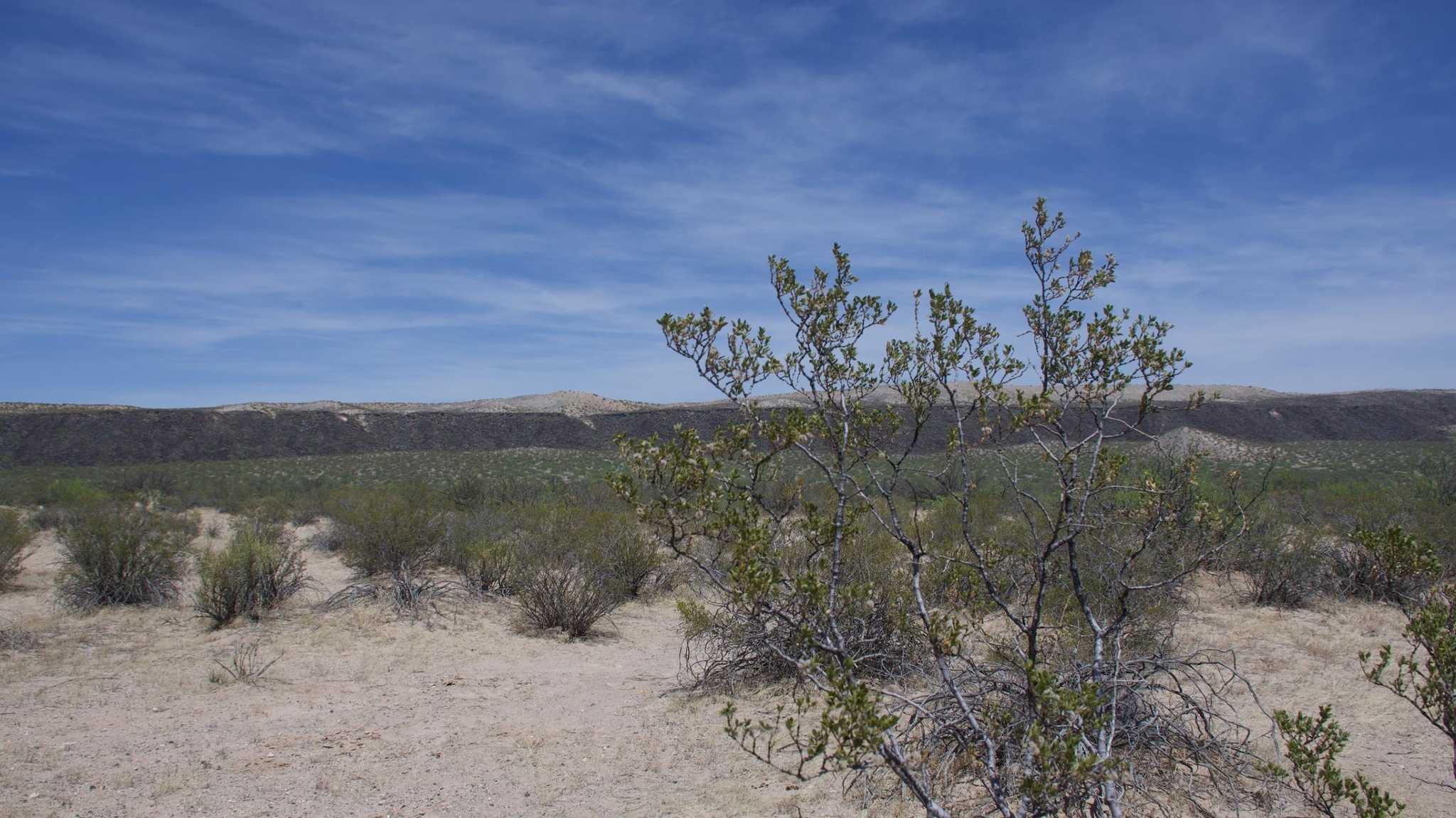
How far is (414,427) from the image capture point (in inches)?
2211

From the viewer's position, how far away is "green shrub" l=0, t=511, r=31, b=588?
10828 mm

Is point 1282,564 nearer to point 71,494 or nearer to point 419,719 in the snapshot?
point 419,719

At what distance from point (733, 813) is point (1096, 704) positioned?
2.74 m

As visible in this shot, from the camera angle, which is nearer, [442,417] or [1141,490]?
[1141,490]

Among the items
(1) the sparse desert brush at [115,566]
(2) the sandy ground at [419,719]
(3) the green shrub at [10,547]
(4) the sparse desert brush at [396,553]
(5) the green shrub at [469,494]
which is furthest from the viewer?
(5) the green shrub at [469,494]

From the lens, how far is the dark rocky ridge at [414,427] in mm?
46625

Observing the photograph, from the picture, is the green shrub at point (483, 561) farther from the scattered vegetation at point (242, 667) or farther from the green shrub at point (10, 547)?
the green shrub at point (10, 547)

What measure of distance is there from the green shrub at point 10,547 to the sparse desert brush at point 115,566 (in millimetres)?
729

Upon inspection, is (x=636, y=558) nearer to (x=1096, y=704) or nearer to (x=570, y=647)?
(x=570, y=647)

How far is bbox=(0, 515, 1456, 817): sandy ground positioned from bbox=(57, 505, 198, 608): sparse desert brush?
365 millimetres

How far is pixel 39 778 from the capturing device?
5031 millimetres

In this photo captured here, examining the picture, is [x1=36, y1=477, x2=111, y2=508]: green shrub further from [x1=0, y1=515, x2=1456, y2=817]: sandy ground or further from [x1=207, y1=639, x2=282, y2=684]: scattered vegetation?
[x1=207, y1=639, x2=282, y2=684]: scattered vegetation

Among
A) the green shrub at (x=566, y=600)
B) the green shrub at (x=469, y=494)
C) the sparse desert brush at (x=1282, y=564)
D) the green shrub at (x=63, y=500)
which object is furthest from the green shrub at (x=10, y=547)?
the sparse desert brush at (x=1282, y=564)

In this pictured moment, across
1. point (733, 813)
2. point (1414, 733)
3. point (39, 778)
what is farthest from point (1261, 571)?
point (39, 778)
